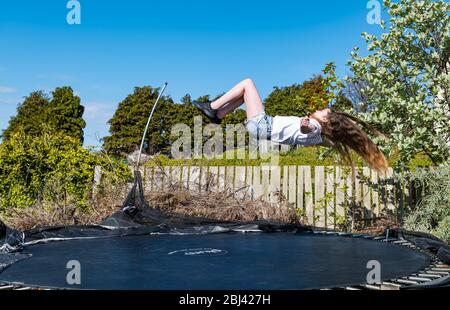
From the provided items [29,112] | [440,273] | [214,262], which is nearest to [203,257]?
[214,262]

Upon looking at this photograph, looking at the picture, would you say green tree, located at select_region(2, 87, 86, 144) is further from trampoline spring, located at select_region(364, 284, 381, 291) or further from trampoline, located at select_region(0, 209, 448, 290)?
trampoline spring, located at select_region(364, 284, 381, 291)

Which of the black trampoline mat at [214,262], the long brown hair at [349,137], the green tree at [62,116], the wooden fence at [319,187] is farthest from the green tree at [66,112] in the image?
the long brown hair at [349,137]

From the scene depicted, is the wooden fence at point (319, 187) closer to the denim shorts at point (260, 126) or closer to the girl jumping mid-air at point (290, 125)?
the girl jumping mid-air at point (290, 125)

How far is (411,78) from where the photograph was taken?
15.9 ft

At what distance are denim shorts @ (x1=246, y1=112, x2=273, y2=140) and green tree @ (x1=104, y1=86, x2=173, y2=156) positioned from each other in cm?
1104

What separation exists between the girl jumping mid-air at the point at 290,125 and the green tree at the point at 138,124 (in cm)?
1089

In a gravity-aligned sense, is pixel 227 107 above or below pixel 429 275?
above

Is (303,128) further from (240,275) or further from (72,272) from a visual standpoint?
(72,272)

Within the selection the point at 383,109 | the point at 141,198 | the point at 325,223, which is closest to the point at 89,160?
the point at 141,198

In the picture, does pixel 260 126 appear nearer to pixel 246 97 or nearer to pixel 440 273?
pixel 246 97

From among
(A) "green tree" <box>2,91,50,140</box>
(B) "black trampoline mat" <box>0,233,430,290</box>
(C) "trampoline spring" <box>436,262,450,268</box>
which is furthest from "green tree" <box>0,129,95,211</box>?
(A) "green tree" <box>2,91,50,140</box>

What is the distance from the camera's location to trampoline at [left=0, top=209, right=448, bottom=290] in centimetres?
204

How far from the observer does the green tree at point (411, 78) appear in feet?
15.4

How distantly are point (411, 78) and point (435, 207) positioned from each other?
117 centimetres
